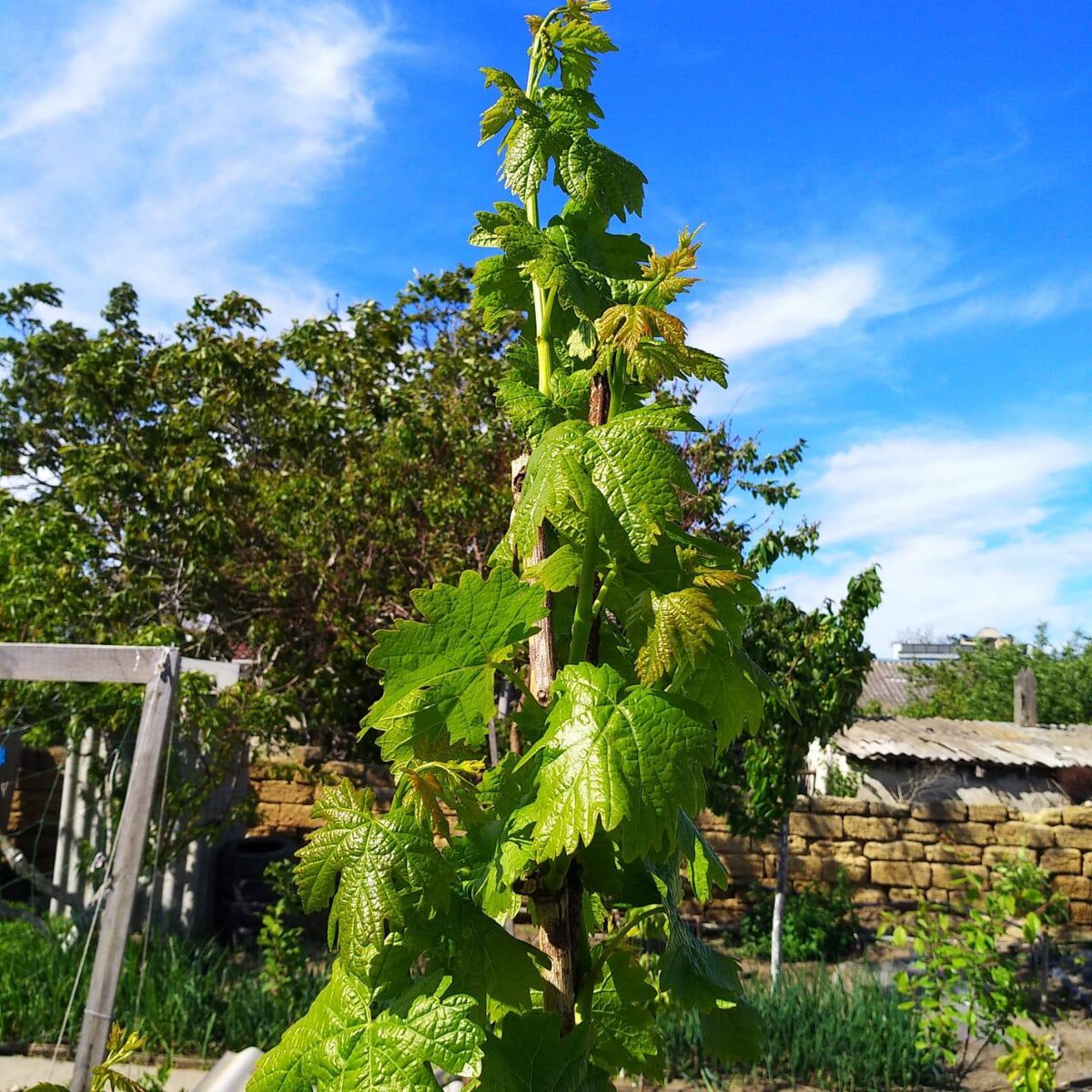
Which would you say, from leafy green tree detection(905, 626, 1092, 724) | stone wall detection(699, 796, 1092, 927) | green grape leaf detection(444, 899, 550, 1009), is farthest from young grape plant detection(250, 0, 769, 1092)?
leafy green tree detection(905, 626, 1092, 724)

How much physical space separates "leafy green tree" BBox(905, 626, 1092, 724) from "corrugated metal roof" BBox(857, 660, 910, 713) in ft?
1.36

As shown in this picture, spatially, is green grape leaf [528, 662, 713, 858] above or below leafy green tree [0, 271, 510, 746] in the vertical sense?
below

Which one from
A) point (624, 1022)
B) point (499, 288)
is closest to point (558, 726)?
point (624, 1022)

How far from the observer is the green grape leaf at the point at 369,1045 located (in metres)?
0.88

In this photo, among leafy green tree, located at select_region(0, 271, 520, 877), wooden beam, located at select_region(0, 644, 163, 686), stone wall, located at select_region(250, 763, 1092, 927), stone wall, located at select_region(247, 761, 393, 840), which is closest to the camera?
wooden beam, located at select_region(0, 644, 163, 686)

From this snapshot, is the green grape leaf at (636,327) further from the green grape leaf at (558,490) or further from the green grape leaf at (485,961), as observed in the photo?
the green grape leaf at (485,961)

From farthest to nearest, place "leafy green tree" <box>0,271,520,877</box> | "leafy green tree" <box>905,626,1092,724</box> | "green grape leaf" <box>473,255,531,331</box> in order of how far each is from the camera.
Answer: "leafy green tree" <box>905,626,1092,724</box> → "leafy green tree" <box>0,271,520,877</box> → "green grape leaf" <box>473,255,531,331</box>

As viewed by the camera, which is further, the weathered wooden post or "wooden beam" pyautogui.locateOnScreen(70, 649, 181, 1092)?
the weathered wooden post

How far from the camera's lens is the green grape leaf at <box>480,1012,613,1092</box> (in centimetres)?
95

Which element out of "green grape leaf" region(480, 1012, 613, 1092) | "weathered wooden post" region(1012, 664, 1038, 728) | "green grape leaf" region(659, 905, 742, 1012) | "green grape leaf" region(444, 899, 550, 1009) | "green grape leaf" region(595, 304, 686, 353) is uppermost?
"weathered wooden post" region(1012, 664, 1038, 728)

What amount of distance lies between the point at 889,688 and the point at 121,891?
1058 inches

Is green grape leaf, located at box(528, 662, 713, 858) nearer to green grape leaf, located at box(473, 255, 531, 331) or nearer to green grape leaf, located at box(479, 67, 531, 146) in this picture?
green grape leaf, located at box(473, 255, 531, 331)

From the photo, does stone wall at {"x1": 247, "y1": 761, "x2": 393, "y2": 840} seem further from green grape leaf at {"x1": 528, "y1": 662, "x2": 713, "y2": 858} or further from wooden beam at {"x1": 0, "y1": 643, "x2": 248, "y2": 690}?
green grape leaf at {"x1": 528, "y1": 662, "x2": 713, "y2": 858}

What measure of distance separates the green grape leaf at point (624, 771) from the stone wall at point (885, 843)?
749 cm
